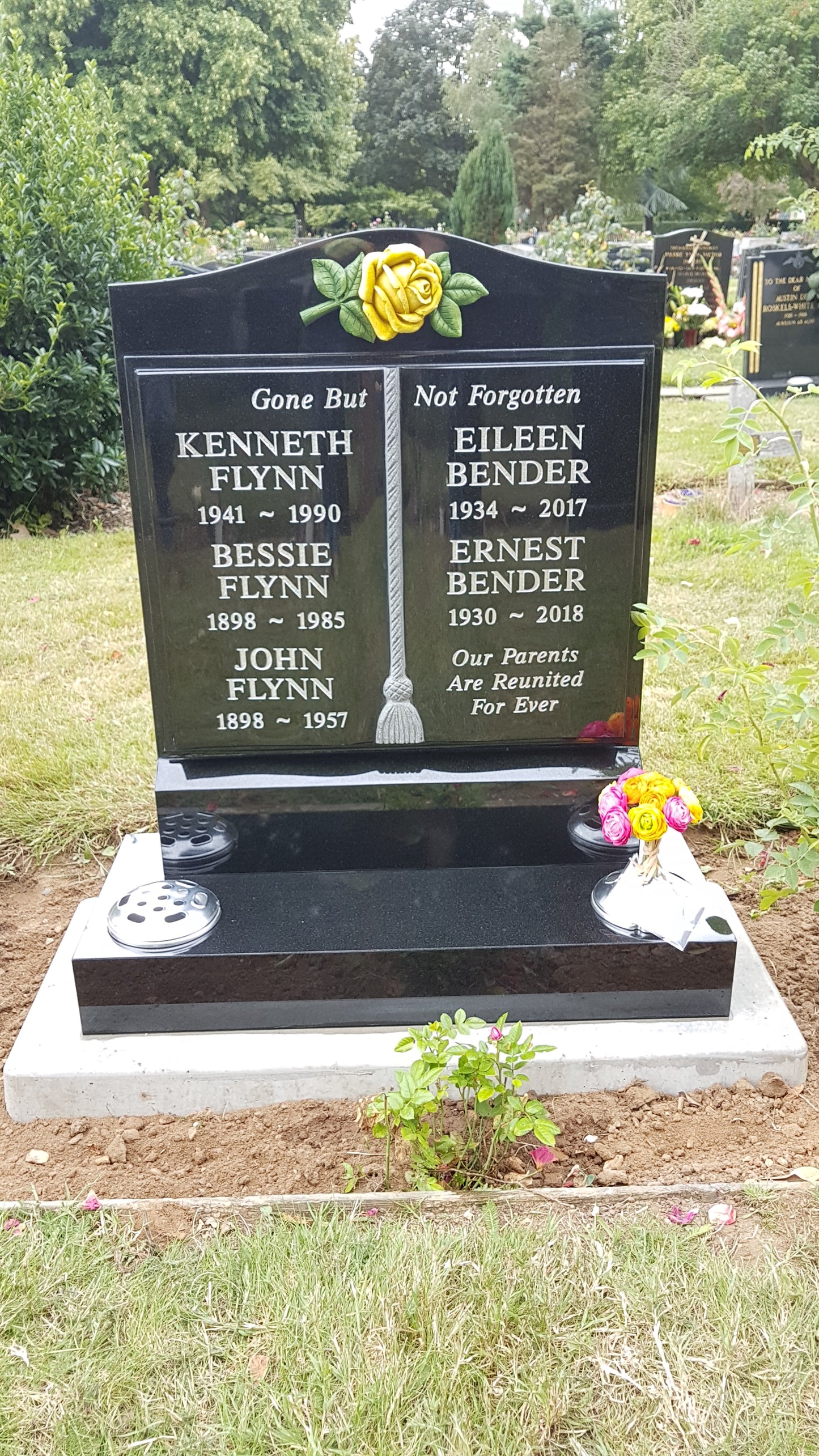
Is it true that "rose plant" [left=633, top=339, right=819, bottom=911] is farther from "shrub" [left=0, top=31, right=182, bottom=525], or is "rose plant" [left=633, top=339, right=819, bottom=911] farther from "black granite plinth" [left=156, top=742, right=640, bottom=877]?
"shrub" [left=0, top=31, right=182, bottom=525]

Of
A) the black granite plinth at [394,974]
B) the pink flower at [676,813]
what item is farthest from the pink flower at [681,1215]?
the pink flower at [676,813]

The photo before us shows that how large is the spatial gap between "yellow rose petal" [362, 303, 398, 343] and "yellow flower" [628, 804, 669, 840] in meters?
1.22

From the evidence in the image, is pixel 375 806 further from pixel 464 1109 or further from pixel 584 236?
pixel 584 236

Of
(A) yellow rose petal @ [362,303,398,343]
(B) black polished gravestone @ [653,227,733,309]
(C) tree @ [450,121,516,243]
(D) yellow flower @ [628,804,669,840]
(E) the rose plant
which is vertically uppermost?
(C) tree @ [450,121,516,243]

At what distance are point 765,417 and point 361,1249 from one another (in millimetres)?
8439

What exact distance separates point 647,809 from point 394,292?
129cm

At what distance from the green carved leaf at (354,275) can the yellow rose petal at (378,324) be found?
0.04 metres

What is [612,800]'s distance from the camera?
260 centimetres

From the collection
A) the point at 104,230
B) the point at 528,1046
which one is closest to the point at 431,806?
the point at 528,1046

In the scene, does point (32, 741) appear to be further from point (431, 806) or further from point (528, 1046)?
point (528, 1046)

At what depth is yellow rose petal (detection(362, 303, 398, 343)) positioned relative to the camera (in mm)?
2508

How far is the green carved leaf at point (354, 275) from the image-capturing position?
249 centimetres

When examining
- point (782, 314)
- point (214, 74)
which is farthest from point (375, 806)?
point (214, 74)

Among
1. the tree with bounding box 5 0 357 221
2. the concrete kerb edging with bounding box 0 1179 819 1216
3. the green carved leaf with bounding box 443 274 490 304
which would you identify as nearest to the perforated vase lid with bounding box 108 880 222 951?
the concrete kerb edging with bounding box 0 1179 819 1216
